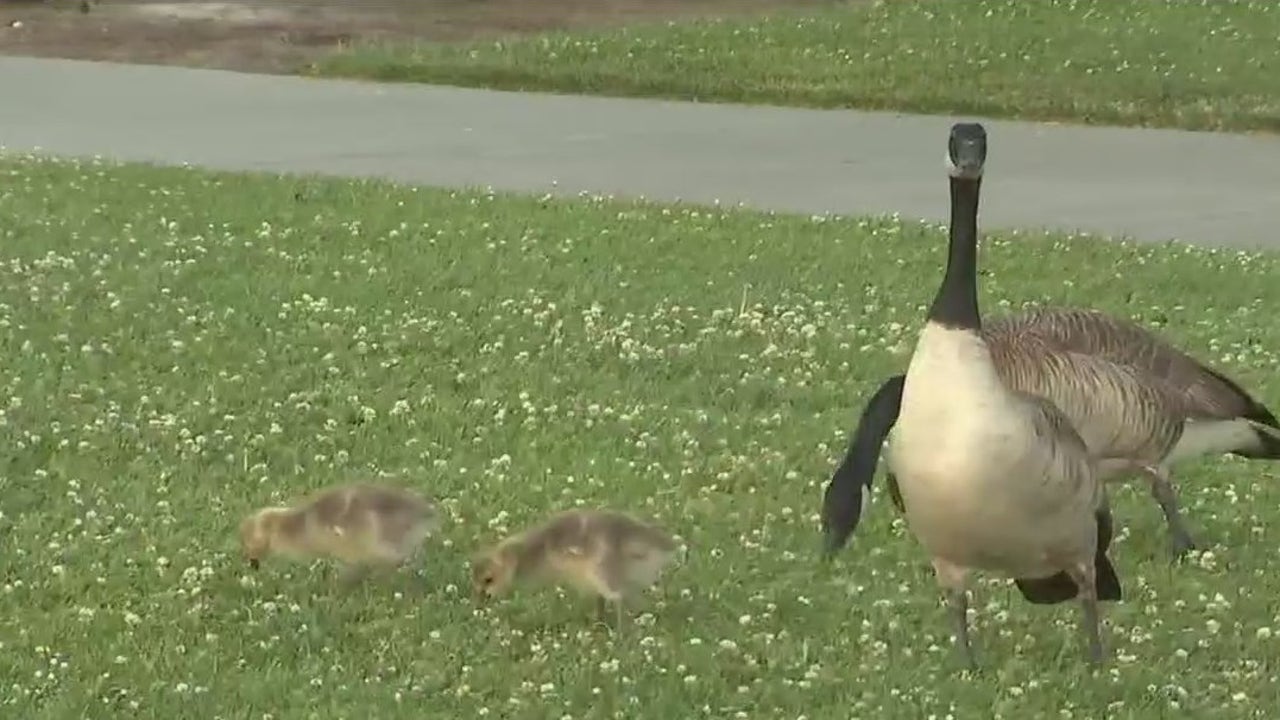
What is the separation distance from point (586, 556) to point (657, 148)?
373 inches

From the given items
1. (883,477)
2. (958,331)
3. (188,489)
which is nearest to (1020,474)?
(958,331)

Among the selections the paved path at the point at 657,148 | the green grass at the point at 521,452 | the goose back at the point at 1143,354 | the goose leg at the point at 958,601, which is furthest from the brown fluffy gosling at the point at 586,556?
the paved path at the point at 657,148

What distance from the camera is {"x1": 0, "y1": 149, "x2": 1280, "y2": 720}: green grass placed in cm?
588

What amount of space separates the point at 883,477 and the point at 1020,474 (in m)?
2.38

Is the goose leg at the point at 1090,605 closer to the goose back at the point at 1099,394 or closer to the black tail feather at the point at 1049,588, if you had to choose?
the black tail feather at the point at 1049,588

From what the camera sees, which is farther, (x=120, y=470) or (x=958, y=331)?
(x=120, y=470)

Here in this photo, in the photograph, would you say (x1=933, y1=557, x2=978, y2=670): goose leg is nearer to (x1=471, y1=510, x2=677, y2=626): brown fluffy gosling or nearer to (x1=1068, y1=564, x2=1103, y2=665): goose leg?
(x1=1068, y1=564, x2=1103, y2=665): goose leg

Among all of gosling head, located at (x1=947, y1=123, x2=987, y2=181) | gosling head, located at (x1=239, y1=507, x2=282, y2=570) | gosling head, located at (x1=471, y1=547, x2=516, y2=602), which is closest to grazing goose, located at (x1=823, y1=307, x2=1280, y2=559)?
gosling head, located at (x1=947, y1=123, x2=987, y2=181)

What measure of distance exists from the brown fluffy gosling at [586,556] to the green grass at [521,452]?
124mm

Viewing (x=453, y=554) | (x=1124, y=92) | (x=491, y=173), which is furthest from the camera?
(x=1124, y=92)

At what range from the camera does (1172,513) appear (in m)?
7.08

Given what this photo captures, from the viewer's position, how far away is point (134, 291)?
1025cm

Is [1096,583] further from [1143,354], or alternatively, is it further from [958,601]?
[1143,354]

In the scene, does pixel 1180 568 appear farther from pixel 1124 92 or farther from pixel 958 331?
pixel 1124 92
